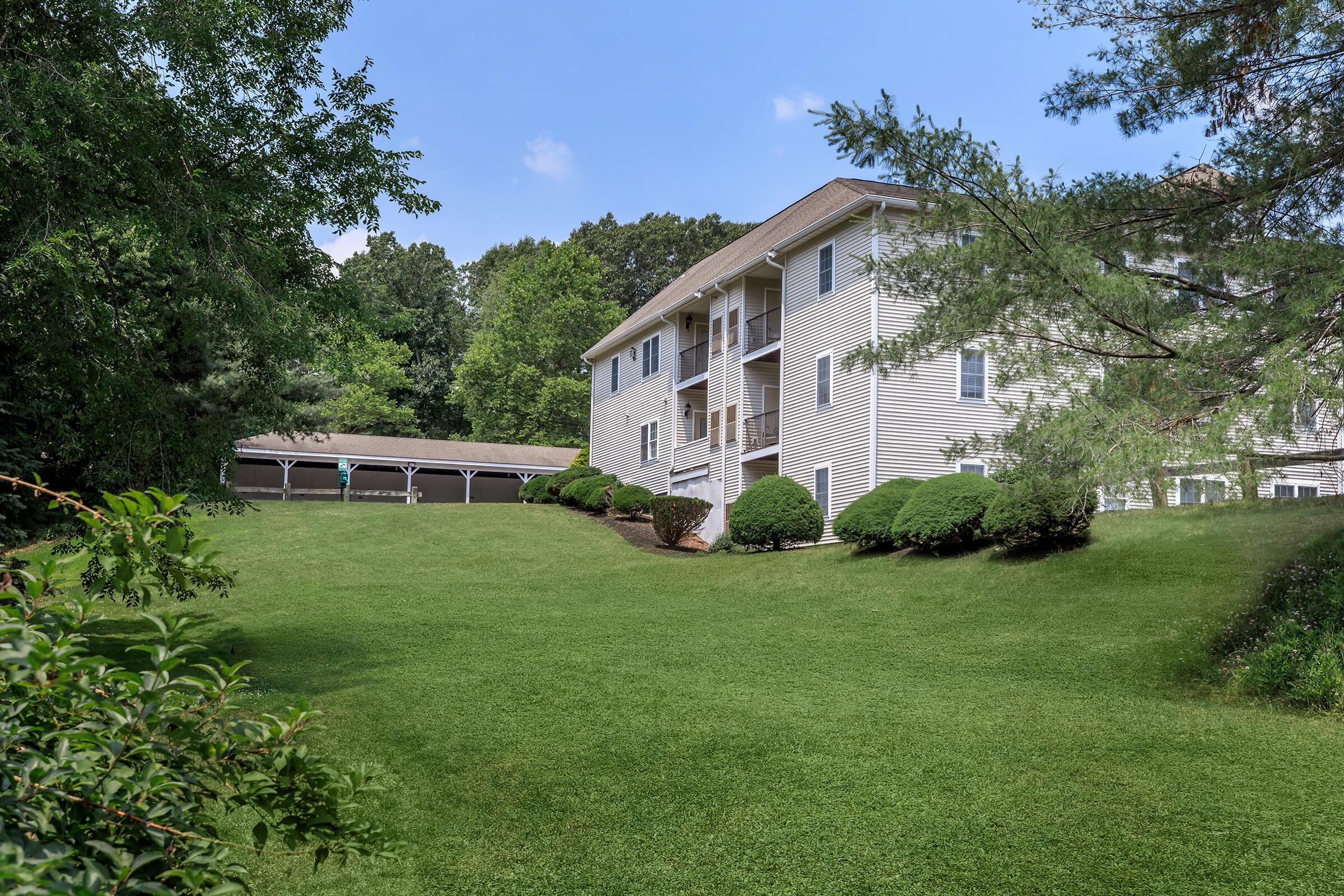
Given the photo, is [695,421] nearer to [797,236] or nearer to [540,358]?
[797,236]

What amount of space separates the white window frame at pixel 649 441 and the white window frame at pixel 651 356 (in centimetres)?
169

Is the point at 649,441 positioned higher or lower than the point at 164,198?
lower

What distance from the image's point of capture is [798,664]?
11.4 metres

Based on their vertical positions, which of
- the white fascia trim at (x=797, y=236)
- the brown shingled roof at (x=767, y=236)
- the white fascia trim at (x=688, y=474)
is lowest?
the white fascia trim at (x=688, y=474)

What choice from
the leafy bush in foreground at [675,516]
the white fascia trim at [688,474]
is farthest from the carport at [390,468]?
the leafy bush in foreground at [675,516]

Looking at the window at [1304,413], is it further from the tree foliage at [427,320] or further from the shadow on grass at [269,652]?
the tree foliage at [427,320]

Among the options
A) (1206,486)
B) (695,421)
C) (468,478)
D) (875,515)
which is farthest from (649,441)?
(1206,486)

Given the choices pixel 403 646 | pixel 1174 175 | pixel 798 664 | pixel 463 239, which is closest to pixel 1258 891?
pixel 798 664

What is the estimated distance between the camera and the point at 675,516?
25.3 metres

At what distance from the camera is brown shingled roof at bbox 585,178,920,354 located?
2241cm

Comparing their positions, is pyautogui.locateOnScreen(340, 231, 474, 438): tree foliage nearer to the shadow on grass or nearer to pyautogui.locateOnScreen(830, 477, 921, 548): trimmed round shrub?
pyautogui.locateOnScreen(830, 477, 921, 548): trimmed round shrub

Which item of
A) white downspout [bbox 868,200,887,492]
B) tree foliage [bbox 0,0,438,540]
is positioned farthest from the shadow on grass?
white downspout [bbox 868,200,887,492]

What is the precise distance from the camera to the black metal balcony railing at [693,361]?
2984cm

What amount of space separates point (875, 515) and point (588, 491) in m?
14.9
